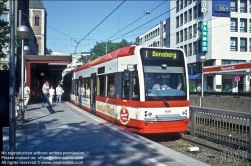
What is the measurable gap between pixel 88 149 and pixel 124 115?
144 inches

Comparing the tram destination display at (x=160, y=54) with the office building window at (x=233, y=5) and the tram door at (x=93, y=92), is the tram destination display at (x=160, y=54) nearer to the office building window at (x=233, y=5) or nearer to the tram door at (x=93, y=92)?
the tram door at (x=93, y=92)

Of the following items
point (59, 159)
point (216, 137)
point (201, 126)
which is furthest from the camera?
point (201, 126)

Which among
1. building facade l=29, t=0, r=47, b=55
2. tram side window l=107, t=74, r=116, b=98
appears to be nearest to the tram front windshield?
tram side window l=107, t=74, r=116, b=98

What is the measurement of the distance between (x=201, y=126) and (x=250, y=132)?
2.81 meters

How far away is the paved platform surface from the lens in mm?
6441

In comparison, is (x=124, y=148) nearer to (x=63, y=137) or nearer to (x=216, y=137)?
(x=63, y=137)

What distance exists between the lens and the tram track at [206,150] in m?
7.90

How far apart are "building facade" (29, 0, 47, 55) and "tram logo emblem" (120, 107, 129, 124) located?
61.9m

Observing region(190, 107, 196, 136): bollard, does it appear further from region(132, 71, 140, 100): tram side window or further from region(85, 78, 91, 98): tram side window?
region(85, 78, 91, 98): tram side window

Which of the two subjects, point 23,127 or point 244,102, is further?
point 244,102

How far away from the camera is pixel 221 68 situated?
32719mm

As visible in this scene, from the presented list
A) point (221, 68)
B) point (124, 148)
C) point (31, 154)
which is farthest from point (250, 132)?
point (221, 68)

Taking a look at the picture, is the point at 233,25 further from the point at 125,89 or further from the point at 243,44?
the point at 125,89

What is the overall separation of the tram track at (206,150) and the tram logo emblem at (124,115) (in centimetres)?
150
